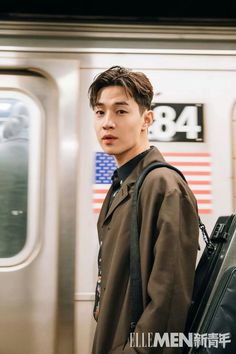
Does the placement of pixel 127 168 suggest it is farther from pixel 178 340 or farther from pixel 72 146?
pixel 178 340

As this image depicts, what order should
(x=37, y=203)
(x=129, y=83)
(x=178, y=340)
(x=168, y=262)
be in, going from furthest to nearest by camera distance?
1. (x=37, y=203)
2. (x=129, y=83)
3. (x=178, y=340)
4. (x=168, y=262)

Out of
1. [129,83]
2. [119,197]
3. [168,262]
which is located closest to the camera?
[168,262]

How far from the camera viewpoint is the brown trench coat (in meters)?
1.48

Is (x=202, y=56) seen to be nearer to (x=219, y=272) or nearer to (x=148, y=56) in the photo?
(x=148, y=56)

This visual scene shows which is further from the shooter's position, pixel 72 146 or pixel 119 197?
pixel 72 146

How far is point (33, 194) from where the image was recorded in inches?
86.5

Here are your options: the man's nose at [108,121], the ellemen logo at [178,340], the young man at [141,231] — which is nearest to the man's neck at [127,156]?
the young man at [141,231]

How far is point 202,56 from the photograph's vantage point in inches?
89.2

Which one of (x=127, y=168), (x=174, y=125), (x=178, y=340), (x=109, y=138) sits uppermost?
(x=174, y=125)

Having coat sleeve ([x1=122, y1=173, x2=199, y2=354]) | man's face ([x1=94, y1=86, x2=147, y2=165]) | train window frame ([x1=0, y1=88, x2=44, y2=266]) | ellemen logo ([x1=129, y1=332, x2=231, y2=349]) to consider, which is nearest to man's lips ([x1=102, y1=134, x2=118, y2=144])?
man's face ([x1=94, y1=86, x2=147, y2=165])

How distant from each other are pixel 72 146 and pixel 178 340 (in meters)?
1.03

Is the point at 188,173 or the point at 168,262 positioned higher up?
the point at 188,173

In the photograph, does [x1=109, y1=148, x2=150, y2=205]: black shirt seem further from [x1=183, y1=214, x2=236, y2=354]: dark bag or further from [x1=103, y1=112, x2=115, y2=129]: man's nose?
[x1=183, y1=214, x2=236, y2=354]: dark bag

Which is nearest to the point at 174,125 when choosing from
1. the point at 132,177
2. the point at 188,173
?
the point at 188,173
